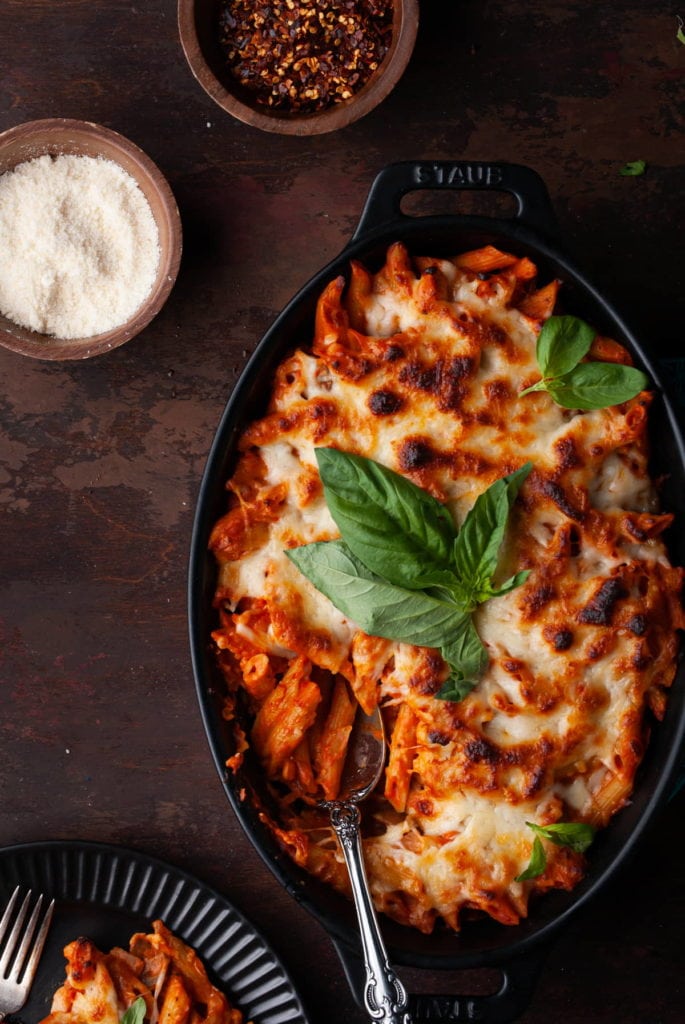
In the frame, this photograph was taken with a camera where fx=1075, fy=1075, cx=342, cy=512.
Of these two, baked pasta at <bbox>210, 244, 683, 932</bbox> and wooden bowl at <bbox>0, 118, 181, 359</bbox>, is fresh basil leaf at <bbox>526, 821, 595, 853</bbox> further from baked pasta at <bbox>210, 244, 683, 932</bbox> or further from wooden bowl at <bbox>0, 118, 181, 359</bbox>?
wooden bowl at <bbox>0, 118, 181, 359</bbox>

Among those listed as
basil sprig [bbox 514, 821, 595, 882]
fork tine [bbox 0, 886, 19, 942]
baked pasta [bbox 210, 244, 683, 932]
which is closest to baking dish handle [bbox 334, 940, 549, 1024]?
baked pasta [bbox 210, 244, 683, 932]

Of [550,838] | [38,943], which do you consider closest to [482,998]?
[550,838]

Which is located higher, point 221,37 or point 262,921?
point 221,37

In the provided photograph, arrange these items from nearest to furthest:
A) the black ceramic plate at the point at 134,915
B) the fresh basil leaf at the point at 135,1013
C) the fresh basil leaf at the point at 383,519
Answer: the fresh basil leaf at the point at 383,519 → the fresh basil leaf at the point at 135,1013 → the black ceramic plate at the point at 134,915

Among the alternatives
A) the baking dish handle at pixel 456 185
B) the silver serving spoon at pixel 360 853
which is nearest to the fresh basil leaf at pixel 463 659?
the silver serving spoon at pixel 360 853

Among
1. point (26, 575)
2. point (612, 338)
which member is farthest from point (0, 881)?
point (612, 338)

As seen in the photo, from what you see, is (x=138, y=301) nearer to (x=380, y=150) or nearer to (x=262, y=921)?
(x=380, y=150)

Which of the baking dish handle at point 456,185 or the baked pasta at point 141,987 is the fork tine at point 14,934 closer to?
the baked pasta at point 141,987
